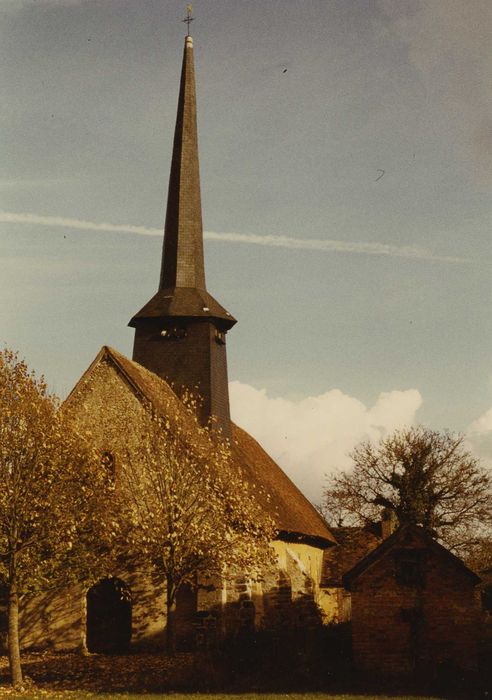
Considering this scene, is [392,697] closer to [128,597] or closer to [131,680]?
[131,680]

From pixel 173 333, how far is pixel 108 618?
Result: 417 inches

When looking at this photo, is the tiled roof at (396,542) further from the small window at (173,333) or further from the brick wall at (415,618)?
the small window at (173,333)

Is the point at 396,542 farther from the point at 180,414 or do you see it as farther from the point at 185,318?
the point at 185,318

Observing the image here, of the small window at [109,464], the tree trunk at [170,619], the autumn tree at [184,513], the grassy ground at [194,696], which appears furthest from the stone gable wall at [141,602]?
the grassy ground at [194,696]

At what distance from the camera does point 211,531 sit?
21.7 meters

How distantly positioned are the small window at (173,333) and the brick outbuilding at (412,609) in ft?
39.9

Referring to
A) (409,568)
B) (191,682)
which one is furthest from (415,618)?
(191,682)

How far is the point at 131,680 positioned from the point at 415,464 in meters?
24.1

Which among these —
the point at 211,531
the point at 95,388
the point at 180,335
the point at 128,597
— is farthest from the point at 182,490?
the point at 180,335

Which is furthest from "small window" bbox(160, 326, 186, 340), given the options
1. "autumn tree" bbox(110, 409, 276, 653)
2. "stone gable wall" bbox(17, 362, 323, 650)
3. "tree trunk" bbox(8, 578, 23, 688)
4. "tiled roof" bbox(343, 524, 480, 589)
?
"tree trunk" bbox(8, 578, 23, 688)

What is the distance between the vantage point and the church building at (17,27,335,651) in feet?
77.4

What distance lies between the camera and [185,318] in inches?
1177

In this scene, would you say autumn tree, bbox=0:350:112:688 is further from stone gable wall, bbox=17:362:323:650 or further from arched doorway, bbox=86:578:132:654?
arched doorway, bbox=86:578:132:654

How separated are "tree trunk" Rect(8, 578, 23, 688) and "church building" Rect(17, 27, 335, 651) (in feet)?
13.0
